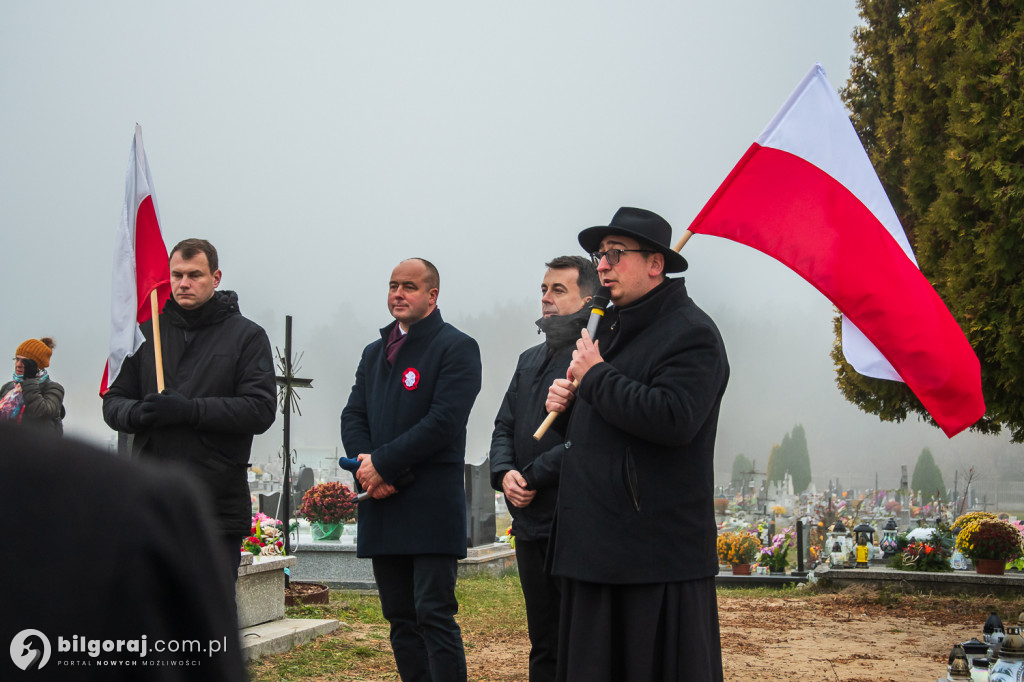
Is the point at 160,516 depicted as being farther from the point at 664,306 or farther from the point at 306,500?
the point at 306,500

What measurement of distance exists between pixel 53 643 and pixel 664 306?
3207 millimetres

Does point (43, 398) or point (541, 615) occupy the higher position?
point (43, 398)

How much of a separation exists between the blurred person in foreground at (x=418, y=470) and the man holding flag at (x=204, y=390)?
586mm

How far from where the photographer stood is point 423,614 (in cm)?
443

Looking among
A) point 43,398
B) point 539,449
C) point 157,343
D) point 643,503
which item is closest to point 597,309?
point 643,503

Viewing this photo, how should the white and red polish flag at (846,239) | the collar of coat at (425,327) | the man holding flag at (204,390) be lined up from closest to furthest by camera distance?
1. the white and red polish flag at (846,239)
2. the man holding flag at (204,390)
3. the collar of coat at (425,327)

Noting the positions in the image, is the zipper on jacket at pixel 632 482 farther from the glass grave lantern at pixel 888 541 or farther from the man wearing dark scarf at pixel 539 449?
the glass grave lantern at pixel 888 541

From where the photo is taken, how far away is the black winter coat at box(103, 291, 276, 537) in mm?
4301

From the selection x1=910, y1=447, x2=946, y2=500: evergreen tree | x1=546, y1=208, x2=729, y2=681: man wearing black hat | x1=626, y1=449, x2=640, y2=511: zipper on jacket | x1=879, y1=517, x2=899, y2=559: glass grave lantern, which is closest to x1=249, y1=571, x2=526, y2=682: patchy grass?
x1=546, y1=208, x2=729, y2=681: man wearing black hat

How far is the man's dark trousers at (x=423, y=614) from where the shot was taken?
4441mm

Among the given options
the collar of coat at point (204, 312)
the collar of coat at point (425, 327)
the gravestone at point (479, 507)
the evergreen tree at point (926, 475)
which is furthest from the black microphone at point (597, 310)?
the evergreen tree at point (926, 475)

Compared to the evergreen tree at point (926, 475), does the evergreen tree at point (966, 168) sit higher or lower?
higher

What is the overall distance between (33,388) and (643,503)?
294 inches

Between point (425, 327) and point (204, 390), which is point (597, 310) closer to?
point (425, 327)
